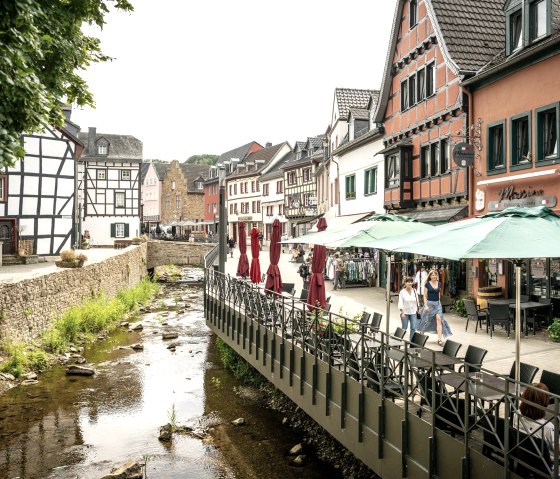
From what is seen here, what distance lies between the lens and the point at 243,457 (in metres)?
11.0

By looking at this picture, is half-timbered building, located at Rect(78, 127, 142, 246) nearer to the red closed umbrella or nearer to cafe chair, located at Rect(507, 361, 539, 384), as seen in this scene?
the red closed umbrella

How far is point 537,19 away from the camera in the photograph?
15023 millimetres

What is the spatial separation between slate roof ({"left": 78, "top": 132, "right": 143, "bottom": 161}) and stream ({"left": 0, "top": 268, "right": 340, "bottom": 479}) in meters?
34.5

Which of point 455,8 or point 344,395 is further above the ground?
point 455,8

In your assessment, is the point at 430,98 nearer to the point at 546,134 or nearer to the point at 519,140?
the point at 519,140

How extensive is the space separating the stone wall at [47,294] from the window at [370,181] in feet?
41.0

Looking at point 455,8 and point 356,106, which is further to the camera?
point 356,106

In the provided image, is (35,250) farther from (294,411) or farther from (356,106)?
(294,411)

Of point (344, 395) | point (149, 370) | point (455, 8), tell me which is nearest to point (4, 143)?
point (344, 395)

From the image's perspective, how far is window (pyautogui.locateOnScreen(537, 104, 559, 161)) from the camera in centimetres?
1404

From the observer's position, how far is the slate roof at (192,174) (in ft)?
254

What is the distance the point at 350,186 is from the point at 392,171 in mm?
6268

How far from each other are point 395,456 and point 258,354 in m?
6.07

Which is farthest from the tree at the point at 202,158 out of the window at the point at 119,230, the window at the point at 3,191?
the window at the point at 3,191
